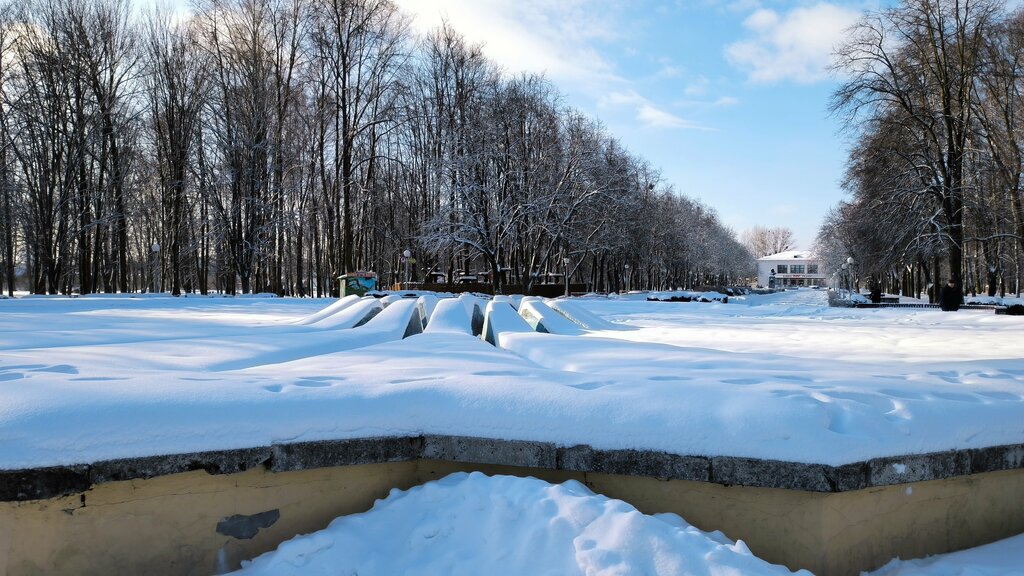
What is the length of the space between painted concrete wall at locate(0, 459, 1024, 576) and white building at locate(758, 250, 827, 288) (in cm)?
13980

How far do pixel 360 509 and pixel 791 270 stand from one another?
492 feet

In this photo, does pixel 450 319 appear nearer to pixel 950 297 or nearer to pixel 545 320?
pixel 545 320

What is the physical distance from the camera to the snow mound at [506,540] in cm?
224

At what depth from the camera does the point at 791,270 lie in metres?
136

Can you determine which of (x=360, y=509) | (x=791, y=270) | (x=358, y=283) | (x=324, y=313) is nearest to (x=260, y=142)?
(x=358, y=283)

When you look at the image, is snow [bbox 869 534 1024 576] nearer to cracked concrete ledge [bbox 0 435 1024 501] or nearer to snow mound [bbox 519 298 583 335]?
cracked concrete ledge [bbox 0 435 1024 501]

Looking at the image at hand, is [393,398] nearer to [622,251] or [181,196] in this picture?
[181,196]

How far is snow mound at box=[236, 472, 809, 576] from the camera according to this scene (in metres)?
2.24

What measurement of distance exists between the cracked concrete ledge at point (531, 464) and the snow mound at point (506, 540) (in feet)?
0.61

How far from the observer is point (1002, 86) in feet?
78.9

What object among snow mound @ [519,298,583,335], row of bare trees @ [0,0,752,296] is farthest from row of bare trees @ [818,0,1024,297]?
snow mound @ [519,298,583,335]

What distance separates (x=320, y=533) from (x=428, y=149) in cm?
3439

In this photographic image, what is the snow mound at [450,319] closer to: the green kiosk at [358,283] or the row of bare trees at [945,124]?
the green kiosk at [358,283]

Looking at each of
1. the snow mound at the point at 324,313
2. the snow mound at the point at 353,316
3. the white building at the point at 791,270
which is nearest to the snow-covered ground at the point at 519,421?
the snow mound at the point at 353,316
